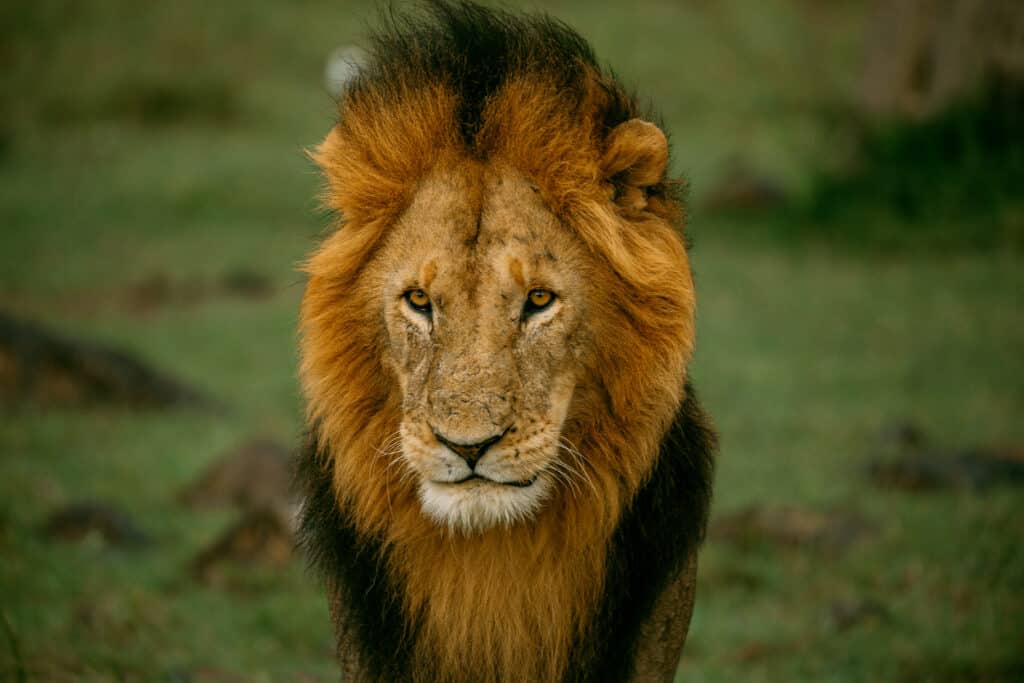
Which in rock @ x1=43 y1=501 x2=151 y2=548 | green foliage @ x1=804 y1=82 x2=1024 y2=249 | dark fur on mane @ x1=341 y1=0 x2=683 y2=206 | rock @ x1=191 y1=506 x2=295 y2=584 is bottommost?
rock @ x1=43 y1=501 x2=151 y2=548

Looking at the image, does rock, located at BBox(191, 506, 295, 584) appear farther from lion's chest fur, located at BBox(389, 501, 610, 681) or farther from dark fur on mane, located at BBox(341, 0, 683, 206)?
dark fur on mane, located at BBox(341, 0, 683, 206)

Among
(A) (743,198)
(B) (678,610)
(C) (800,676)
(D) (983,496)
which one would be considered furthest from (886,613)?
(A) (743,198)

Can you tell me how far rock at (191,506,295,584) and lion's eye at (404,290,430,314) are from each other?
10.4 ft

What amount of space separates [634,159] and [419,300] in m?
0.62

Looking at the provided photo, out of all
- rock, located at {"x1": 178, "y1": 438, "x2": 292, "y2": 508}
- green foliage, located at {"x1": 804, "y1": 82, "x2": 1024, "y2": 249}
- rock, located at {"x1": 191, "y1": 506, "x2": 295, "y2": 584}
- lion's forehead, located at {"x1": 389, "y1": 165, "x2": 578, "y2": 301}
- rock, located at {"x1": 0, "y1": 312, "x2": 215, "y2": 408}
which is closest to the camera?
lion's forehead, located at {"x1": 389, "y1": 165, "x2": 578, "y2": 301}

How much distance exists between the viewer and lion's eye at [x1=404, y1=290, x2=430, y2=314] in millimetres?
2816

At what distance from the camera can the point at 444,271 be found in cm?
278

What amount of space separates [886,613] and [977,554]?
831 mm

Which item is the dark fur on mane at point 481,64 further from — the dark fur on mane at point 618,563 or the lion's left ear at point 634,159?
the dark fur on mane at point 618,563

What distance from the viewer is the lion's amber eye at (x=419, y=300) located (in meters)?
2.82

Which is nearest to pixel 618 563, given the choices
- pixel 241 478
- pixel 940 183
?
pixel 241 478

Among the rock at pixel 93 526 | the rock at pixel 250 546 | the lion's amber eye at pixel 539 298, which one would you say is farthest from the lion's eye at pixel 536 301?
the rock at pixel 93 526

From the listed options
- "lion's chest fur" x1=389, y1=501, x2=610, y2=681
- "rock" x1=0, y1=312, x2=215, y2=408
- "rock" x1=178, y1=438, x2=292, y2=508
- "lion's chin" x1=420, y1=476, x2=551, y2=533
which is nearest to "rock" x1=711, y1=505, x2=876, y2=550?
"rock" x1=178, y1=438, x2=292, y2=508

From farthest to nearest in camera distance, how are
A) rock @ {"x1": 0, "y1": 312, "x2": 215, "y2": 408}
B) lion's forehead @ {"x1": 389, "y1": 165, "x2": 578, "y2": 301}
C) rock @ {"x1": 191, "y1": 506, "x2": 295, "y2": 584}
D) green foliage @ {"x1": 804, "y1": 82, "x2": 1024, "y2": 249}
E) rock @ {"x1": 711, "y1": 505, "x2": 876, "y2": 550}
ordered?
green foliage @ {"x1": 804, "y1": 82, "x2": 1024, "y2": 249} < rock @ {"x1": 0, "y1": 312, "x2": 215, "y2": 408} < rock @ {"x1": 711, "y1": 505, "x2": 876, "y2": 550} < rock @ {"x1": 191, "y1": 506, "x2": 295, "y2": 584} < lion's forehead @ {"x1": 389, "y1": 165, "x2": 578, "y2": 301}
